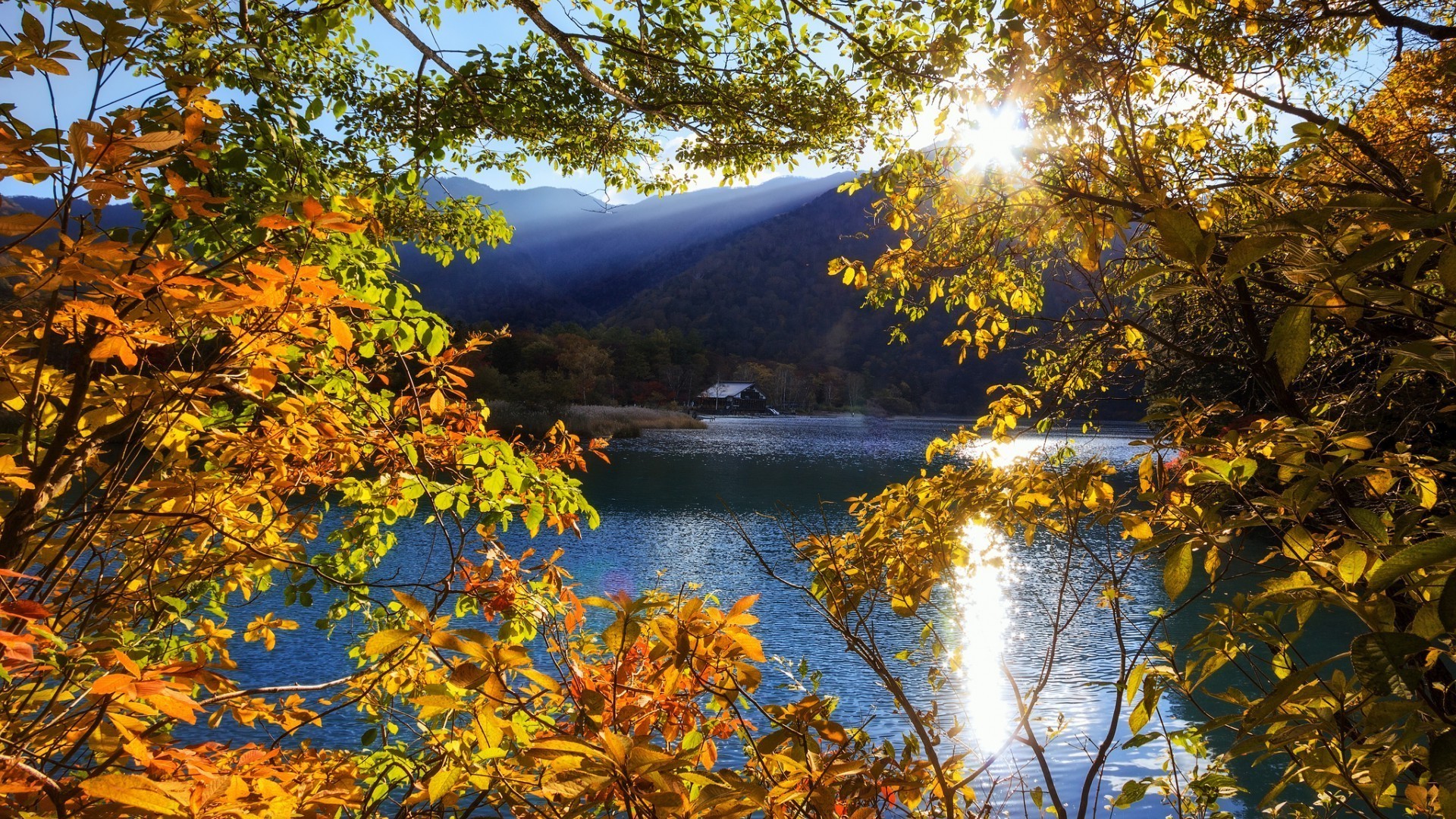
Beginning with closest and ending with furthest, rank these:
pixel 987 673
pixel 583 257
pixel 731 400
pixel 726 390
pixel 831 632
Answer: pixel 987 673 → pixel 831 632 → pixel 731 400 → pixel 726 390 → pixel 583 257

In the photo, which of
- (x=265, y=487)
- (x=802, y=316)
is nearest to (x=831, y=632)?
(x=265, y=487)

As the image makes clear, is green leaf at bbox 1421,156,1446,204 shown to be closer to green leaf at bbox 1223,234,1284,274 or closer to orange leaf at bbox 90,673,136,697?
green leaf at bbox 1223,234,1284,274

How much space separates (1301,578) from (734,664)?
77 centimetres

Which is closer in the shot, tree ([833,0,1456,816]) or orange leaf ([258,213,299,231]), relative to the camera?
tree ([833,0,1456,816])

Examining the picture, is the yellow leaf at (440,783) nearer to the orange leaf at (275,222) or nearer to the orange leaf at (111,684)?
the orange leaf at (111,684)

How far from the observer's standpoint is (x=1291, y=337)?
631 millimetres

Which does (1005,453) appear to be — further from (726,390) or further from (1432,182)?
(726,390)

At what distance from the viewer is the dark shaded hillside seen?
184 ft

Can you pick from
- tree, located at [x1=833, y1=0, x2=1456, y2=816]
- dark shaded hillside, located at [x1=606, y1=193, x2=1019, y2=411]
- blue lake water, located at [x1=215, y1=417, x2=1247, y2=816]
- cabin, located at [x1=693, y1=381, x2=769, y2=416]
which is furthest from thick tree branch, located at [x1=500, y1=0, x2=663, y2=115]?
cabin, located at [x1=693, y1=381, x2=769, y2=416]

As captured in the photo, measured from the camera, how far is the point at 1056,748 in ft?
18.8

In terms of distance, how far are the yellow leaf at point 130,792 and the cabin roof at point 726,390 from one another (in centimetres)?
5351

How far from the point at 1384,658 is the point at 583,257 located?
10273 cm

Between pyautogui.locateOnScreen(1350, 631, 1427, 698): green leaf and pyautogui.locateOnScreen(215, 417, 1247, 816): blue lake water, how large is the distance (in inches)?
34.3

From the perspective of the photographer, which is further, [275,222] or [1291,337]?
[275,222]
